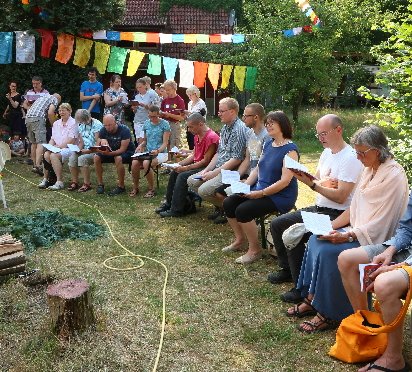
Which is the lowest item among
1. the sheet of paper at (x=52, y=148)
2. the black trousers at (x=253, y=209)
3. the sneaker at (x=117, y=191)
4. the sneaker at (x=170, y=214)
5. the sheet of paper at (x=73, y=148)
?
the sneaker at (x=117, y=191)

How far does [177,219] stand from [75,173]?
229 centimetres

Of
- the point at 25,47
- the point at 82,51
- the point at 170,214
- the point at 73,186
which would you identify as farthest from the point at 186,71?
the point at 170,214

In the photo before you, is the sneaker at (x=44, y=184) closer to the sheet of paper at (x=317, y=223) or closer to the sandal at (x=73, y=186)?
the sandal at (x=73, y=186)

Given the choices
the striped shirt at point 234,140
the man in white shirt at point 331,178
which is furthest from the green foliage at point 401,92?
the man in white shirt at point 331,178

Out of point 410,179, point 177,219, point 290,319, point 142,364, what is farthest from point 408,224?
point 177,219

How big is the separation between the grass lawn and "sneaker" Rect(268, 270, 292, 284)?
8 centimetres

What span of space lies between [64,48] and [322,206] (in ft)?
26.8

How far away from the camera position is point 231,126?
18.1 feet

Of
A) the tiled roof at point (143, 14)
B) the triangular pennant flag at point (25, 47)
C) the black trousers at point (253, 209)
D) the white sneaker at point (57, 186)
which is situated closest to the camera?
the black trousers at point (253, 209)

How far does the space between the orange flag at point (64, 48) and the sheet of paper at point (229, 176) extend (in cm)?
663

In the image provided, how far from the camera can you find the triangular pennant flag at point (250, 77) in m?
12.4

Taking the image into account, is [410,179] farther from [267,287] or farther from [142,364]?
[142,364]

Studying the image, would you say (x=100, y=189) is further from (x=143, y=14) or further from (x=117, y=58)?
(x=143, y=14)

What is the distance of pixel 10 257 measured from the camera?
434 centimetres
